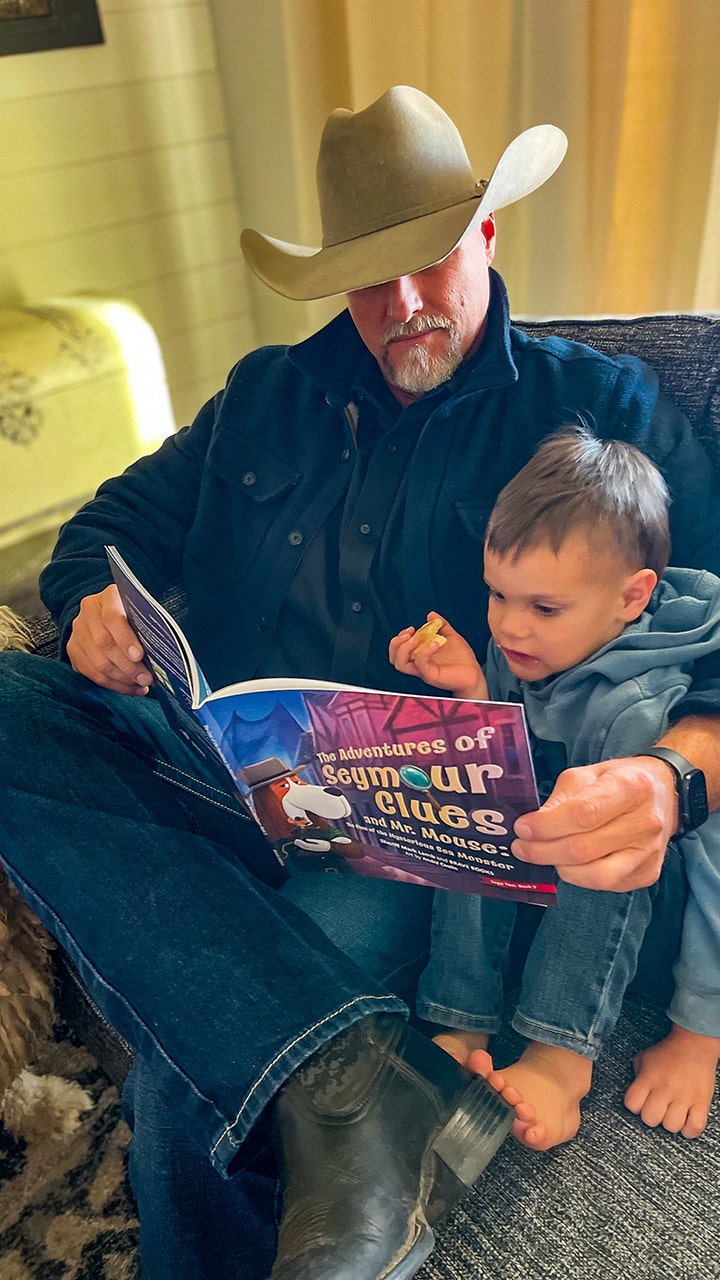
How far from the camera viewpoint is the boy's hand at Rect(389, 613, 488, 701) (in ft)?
3.09

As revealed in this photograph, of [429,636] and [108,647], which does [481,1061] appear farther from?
[108,647]

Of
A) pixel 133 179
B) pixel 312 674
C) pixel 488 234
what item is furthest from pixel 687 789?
pixel 133 179

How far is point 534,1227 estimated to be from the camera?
72 centimetres

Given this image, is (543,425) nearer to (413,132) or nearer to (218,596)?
(413,132)

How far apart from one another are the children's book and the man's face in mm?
370

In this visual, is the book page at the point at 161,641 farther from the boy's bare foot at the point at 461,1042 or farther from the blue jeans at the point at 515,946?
the boy's bare foot at the point at 461,1042

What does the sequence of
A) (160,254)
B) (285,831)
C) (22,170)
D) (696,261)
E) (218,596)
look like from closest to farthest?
(285,831), (218,596), (696,261), (22,170), (160,254)

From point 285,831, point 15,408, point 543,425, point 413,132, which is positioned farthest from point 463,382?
point 15,408

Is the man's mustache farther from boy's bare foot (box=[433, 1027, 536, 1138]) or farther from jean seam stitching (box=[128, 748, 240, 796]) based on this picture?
boy's bare foot (box=[433, 1027, 536, 1138])

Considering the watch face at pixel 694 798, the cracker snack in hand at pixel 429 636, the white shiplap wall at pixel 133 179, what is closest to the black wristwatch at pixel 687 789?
the watch face at pixel 694 798

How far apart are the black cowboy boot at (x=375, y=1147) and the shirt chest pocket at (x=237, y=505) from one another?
0.59m

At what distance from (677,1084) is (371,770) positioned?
0.36 meters

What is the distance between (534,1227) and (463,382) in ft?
2.50

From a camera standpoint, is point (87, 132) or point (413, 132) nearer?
point (413, 132)
